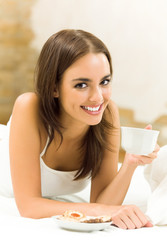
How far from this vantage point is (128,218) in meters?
1.49

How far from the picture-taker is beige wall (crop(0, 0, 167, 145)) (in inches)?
142

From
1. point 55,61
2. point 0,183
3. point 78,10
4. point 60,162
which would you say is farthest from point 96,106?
point 78,10

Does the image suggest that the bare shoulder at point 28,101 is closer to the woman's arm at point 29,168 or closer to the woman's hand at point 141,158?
the woman's arm at point 29,168

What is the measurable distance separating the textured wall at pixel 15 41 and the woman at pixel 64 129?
1905 mm

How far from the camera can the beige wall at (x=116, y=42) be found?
3602 mm

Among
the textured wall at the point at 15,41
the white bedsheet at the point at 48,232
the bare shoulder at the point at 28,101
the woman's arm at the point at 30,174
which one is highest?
the textured wall at the point at 15,41

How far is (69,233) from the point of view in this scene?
1.25m

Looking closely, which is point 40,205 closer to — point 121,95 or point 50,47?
point 50,47

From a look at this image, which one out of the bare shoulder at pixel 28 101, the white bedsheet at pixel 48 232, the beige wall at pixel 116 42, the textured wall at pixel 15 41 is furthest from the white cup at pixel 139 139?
the textured wall at pixel 15 41

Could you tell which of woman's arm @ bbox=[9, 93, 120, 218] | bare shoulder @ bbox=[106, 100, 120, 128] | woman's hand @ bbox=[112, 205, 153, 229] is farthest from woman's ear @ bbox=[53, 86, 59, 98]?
woman's hand @ bbox=[112, 205, 153, 229]

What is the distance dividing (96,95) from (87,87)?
0.18ft

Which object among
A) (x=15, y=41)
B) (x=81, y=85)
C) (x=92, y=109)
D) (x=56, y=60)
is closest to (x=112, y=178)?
(x=92, y=109)

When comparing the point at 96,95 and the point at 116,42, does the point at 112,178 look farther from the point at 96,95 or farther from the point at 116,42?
the point at 116,42

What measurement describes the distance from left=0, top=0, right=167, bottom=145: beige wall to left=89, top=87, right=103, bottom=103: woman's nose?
2017 millimetres
